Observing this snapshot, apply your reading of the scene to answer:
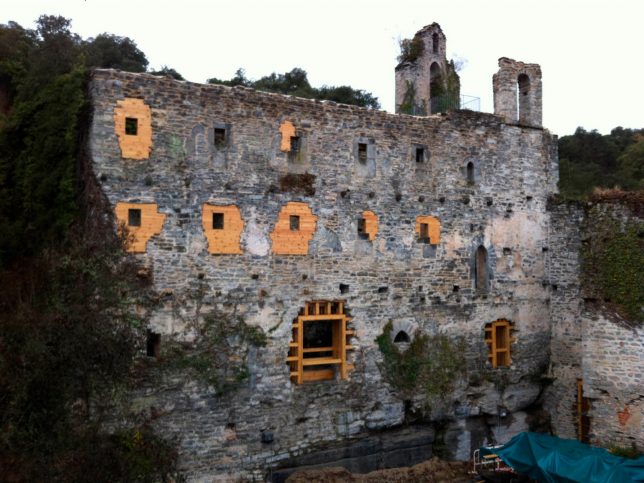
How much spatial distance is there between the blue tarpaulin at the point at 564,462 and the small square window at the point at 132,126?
10.1m

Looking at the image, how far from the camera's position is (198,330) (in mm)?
11188

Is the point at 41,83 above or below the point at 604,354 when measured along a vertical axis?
above

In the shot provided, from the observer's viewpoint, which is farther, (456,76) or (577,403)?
(456,76)

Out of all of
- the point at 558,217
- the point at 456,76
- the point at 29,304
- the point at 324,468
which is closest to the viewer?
the point at 29,304

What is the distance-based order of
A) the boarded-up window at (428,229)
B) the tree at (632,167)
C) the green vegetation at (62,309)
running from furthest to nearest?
the tree at (632,167) → the boarded-up window at (428,229) → the green vegetation at (62,309)

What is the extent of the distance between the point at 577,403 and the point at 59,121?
44.6ft

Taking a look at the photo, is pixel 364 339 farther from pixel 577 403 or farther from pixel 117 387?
pixel 577 403

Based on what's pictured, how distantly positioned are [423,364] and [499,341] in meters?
2.78

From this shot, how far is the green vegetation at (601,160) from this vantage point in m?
32.5

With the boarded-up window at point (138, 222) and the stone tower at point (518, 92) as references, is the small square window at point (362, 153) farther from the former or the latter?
the boarded-up window at point (138, 222)

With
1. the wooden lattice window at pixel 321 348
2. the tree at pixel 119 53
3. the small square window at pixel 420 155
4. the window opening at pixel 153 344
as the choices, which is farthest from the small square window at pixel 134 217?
the tree at pixel 119 53

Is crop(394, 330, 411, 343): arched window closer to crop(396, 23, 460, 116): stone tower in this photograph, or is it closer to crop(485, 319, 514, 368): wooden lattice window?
crop(485, 319, 514, 368): wooden lattice window

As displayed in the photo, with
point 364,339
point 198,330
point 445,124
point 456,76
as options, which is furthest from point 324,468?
point 456,76

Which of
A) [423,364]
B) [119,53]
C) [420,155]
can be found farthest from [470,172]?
[119,53]
